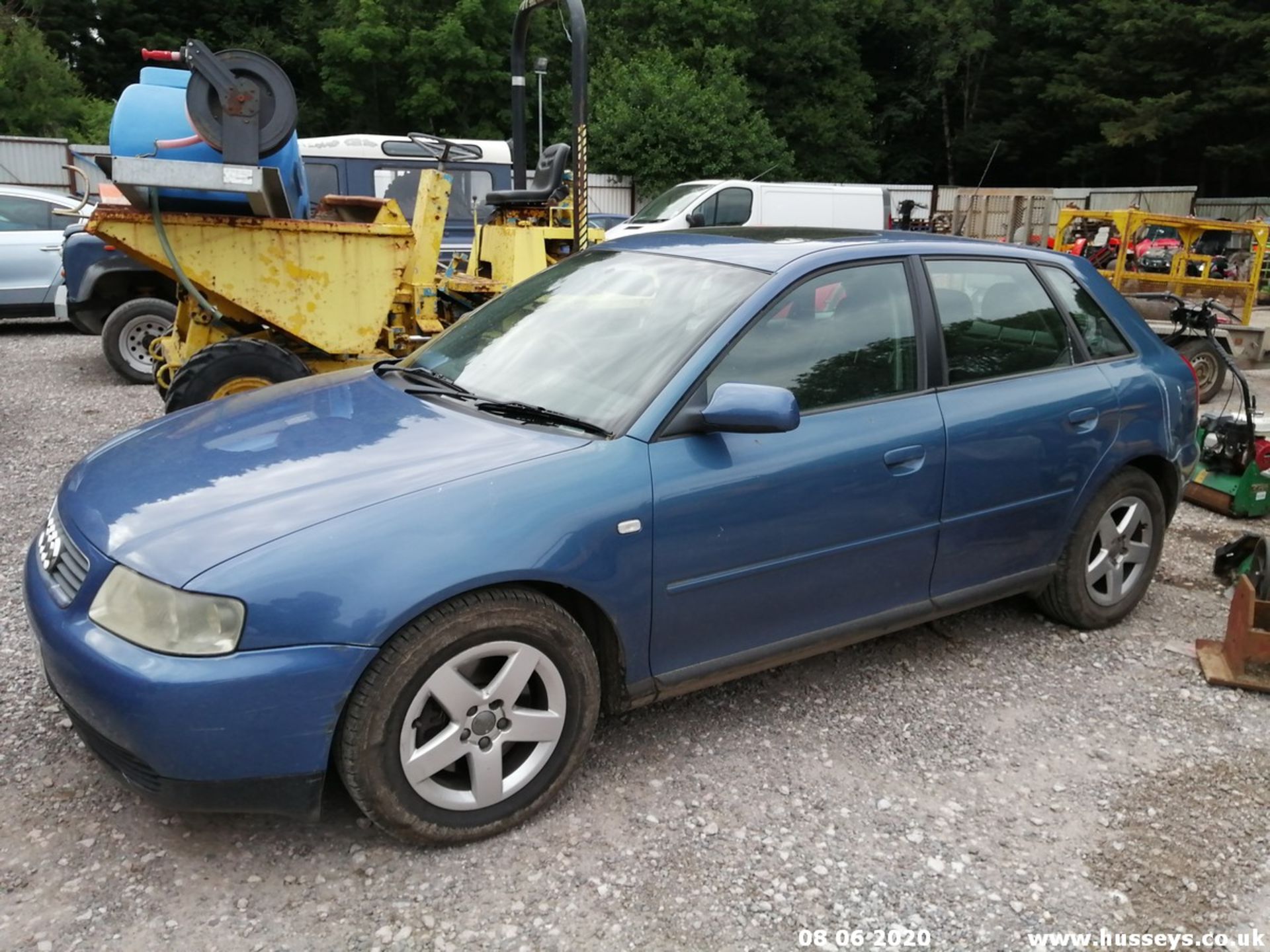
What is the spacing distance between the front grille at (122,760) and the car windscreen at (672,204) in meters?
13.5

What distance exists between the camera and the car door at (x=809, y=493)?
115 inches

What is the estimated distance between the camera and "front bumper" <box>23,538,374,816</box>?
2.31 metres

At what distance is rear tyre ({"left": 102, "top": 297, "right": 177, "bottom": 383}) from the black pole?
3.44 meters

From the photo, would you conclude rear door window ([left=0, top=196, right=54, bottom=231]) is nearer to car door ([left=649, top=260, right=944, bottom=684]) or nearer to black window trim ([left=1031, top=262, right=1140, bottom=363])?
car door ([left=649, top=260, right=944, bottom=684])

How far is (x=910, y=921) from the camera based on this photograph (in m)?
2.56

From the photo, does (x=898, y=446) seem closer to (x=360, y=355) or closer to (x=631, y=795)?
(x=631, y=795)

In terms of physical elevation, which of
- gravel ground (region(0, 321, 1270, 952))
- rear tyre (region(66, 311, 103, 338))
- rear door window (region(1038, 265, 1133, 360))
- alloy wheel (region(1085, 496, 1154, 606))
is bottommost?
gravel ground (region(0, 321, 1270, 952))

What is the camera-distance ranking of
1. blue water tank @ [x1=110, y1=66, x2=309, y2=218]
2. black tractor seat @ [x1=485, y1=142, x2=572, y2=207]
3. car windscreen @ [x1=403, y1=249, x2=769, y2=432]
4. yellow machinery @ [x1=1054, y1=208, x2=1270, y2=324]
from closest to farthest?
car windscreen @ [x1=403, y1=249, x2=769, y2=432]
blue water tank @ [x1=110, y1=66, x2=309, y2=218]
black tractor seat @ [x1=485, y1=142, x2=572, y2=207]
yellow machinery @ [x1=1054, y1=208, x2=1270, y2=324]

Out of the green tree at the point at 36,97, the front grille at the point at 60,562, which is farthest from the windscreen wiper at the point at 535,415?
the green tree at the point at 36,97

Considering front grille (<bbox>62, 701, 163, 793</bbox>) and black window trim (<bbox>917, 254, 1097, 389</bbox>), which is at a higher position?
black window trim (<bbox>917, 254, 1097, 389</bbox>)

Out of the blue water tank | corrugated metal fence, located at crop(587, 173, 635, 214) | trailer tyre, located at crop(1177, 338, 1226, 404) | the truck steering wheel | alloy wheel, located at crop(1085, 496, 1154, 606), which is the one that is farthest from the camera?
corrugated metal fence, located at crop(587, 173, 635, 214)

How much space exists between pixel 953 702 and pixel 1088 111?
3591 cm

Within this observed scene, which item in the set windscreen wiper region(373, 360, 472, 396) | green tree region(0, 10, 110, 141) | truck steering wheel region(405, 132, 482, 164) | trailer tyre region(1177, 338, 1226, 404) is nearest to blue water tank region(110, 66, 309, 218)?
truck steering wheel region(405, 132, 482, 164)

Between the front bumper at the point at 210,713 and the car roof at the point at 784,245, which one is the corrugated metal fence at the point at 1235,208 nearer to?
the car roof at the point at 784,245
